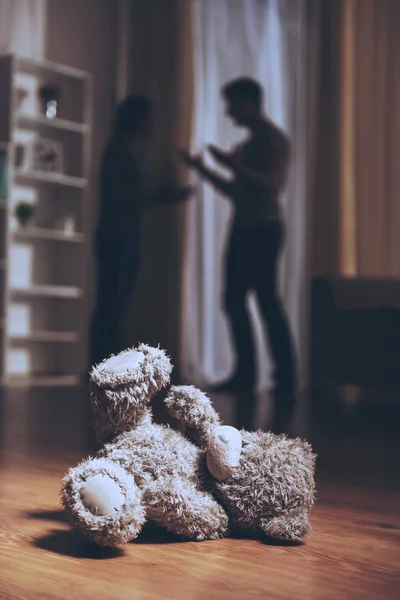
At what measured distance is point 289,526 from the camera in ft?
2.76

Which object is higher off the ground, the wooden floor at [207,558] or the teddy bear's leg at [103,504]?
the teddy bear's leg at [103,504]

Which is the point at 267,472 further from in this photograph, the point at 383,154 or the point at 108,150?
the point at 383,154

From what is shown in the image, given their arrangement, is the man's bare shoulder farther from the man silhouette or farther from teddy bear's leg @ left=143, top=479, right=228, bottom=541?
teddy bear's leg @ left=143, top=479, right=228, bottom=541

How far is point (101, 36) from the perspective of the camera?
5531 mm

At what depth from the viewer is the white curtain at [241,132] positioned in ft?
16.9

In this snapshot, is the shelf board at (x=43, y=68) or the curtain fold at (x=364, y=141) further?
the curtain fold at (x=364, y=141)

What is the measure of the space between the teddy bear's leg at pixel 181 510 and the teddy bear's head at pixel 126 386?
9 cm

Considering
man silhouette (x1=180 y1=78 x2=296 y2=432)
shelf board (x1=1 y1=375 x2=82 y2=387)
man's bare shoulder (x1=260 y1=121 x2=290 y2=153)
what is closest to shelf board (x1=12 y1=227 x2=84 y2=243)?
shelf board (x1=1 y1=375 x2=82 y2=387)

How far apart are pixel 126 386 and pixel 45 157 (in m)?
4.28

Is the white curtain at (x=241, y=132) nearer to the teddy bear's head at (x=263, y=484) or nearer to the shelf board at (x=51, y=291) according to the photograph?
the shelf board at (x=51, y=291)

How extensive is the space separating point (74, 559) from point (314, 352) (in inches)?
113

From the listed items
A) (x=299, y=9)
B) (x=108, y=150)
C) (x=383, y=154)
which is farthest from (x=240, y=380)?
(x=299, y=9)

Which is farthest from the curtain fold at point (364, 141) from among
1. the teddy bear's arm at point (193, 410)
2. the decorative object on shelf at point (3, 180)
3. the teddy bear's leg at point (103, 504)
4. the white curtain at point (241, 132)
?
the teddy bear's leg at point (103, 504)

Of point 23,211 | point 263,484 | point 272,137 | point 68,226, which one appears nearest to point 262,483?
point 263,484
